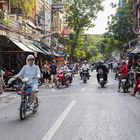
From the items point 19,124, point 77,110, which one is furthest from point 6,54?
point 19,124

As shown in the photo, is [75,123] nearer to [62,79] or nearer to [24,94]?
[24,94]

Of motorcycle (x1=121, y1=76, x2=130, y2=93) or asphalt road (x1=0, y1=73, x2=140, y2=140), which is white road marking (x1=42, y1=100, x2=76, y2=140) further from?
motorcycle (x1=121, y1=76, x2=130, y2=93)

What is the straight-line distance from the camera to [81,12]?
70125 millimetres

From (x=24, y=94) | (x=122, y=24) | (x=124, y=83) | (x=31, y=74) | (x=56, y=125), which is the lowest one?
(x=56, y=125)

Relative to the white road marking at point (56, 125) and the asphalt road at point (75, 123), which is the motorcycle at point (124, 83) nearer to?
the asphalt road at point (75, 123)

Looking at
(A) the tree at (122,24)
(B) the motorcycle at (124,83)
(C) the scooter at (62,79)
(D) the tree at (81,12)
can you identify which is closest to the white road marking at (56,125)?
(B) the motorcycle at (124,83)

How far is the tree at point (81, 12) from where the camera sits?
227 feet

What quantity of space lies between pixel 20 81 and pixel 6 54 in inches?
903

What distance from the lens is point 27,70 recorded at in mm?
13719

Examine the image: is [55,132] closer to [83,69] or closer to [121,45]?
[83,69]

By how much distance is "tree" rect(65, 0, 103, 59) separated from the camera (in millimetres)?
69312

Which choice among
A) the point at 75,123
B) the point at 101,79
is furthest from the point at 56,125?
the point at 101,79

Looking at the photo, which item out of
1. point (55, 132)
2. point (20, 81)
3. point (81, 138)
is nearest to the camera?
point (81, 138)

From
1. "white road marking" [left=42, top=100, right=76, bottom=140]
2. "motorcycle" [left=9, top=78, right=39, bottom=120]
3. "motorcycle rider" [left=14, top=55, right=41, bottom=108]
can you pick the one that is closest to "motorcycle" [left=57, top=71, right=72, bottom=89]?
"white road marking" [left=42, top=100, right=76, bottom=140]
